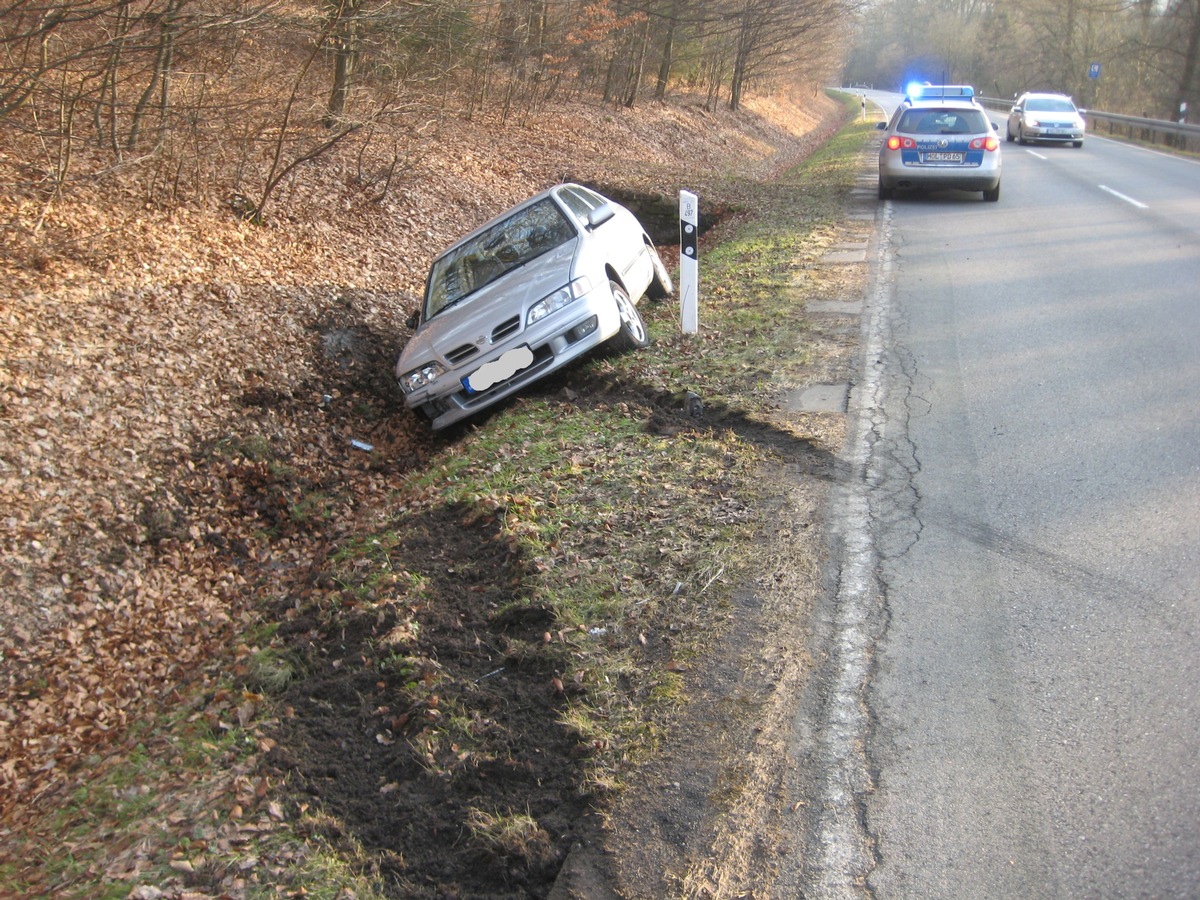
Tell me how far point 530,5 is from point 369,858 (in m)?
19.1

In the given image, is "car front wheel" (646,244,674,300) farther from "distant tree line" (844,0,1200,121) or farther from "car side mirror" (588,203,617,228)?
"distant tree line" (844,0,1200,121)

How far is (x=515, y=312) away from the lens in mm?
7980

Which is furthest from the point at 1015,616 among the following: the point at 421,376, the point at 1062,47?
the point at 1062,47

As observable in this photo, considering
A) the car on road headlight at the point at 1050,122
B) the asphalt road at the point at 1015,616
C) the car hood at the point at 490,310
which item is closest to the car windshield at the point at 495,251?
the car hood at the point at 490,310

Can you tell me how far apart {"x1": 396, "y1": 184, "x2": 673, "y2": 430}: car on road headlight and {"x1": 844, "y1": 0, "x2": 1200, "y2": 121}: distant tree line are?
40181 mm

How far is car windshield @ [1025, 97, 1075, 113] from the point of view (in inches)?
1145

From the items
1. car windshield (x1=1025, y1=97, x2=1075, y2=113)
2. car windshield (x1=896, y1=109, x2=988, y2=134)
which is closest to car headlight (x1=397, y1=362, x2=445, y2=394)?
car windshield (x1=896, y1=109, x2=988, y2=134)

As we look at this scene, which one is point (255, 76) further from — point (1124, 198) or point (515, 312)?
point (1124, 198)

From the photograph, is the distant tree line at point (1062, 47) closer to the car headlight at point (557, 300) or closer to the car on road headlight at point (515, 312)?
the car on road headlight at point (515, 312)

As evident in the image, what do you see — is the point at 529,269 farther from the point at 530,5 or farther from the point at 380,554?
the point at 530,5

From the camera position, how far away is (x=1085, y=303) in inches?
369

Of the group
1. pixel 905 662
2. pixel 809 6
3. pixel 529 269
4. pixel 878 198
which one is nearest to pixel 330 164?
pixel 529 269

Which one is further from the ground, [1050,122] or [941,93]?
[941,93]

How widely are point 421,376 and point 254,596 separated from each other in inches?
101
